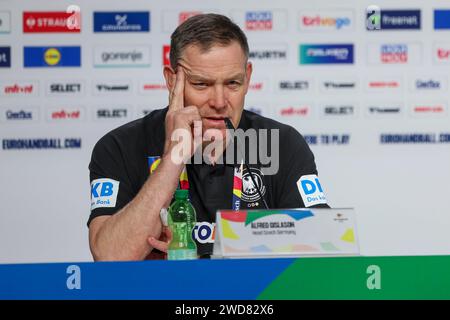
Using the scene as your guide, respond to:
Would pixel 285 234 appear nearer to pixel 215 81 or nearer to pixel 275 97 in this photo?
pixel 215 81

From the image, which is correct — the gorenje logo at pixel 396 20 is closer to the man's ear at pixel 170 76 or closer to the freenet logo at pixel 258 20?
the freenet logo at pixel 258 20

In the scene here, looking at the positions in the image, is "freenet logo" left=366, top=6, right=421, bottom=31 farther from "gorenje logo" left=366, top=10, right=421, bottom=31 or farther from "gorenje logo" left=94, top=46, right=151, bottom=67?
"gorenje logo" left=94, top=46, right=151, bottom=67

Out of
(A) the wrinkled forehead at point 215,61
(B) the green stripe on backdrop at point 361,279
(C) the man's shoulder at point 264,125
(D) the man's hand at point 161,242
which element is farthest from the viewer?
(C) the man's shoulder at point 264,125

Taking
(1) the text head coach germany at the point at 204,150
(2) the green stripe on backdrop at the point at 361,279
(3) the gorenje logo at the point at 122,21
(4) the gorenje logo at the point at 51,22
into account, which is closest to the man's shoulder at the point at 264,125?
(1) the text head coach germany at the point at 204,150

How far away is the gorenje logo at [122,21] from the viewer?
3881 mm

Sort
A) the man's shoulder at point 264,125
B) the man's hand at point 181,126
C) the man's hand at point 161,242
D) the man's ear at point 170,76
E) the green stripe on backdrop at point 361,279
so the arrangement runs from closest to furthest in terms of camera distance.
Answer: the green stripe on backdrop at point 361,279, the man's hand at point 161,242, the man's hand at point 181,126, the man's ear at point 170,76, the man's shoulder at point 264,125

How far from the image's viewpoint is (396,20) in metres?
3.87

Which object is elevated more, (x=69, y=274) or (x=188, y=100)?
(x=188, y=100)

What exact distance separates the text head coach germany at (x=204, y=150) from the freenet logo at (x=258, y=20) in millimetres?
1735

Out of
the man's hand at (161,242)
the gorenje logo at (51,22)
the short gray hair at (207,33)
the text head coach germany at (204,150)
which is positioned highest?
the gorenje logo at (51,22)

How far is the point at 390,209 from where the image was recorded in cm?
380
